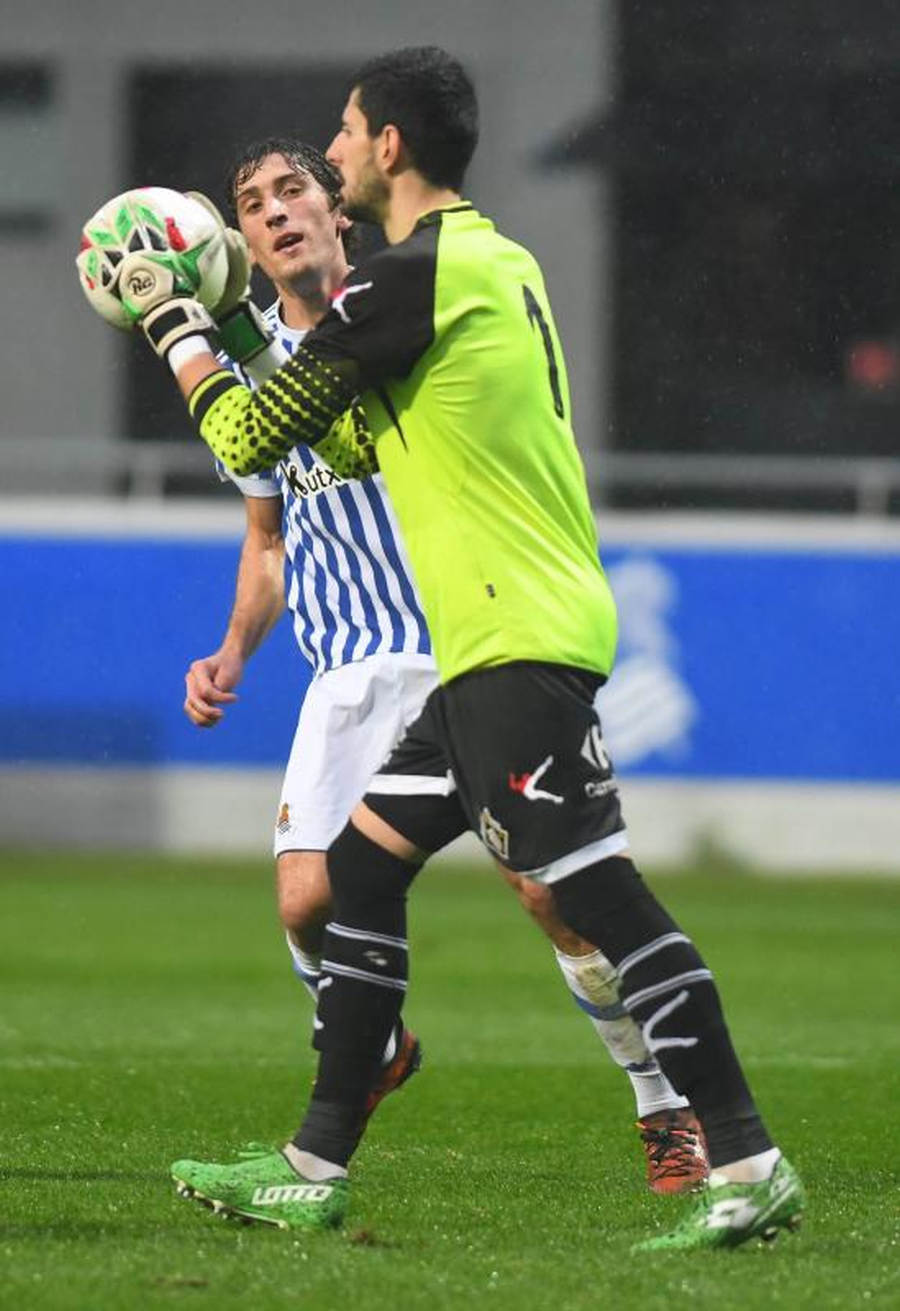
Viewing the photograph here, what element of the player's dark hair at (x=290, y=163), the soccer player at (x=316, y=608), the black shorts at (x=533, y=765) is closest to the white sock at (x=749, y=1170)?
the black shorts at (x=533, y=765)

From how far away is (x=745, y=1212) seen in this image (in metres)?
4.74

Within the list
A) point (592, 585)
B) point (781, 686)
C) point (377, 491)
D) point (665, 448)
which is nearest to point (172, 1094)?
point (377, 491)

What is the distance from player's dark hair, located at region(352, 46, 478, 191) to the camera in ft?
16.2

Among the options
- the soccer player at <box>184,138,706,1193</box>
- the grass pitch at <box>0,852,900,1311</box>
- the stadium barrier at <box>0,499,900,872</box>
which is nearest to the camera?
the grass pitch at <box>0,852,900,1311</box>

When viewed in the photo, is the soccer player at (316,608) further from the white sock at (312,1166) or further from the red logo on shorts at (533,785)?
the red logo on shorts at (533,785)

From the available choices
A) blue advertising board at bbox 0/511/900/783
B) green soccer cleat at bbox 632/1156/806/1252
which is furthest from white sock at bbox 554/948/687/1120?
blue advertising board at bbox 0/511/900/783

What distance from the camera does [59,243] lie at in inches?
733

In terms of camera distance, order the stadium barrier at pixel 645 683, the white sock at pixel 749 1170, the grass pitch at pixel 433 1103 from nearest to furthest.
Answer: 1. the grass pitch at pixel 433 1103
2. the white sock at pixel 749 1170
3. the stadium barrier at pixel 645 683

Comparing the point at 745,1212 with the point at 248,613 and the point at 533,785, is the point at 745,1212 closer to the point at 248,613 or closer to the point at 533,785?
the point at 533,785

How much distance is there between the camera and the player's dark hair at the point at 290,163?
6559mm

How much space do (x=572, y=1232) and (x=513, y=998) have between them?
4.72 m

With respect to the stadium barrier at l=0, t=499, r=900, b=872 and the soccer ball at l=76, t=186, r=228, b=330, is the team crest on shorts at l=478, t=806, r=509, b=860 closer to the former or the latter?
the soccer ball at l=76, t=186, r=228, b=330

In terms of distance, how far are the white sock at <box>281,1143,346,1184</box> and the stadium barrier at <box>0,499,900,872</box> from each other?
856cm

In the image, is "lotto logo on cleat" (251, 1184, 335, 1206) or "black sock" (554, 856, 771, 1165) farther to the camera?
"lotto logo on cleat" (251, 1184, 335, 1206)
